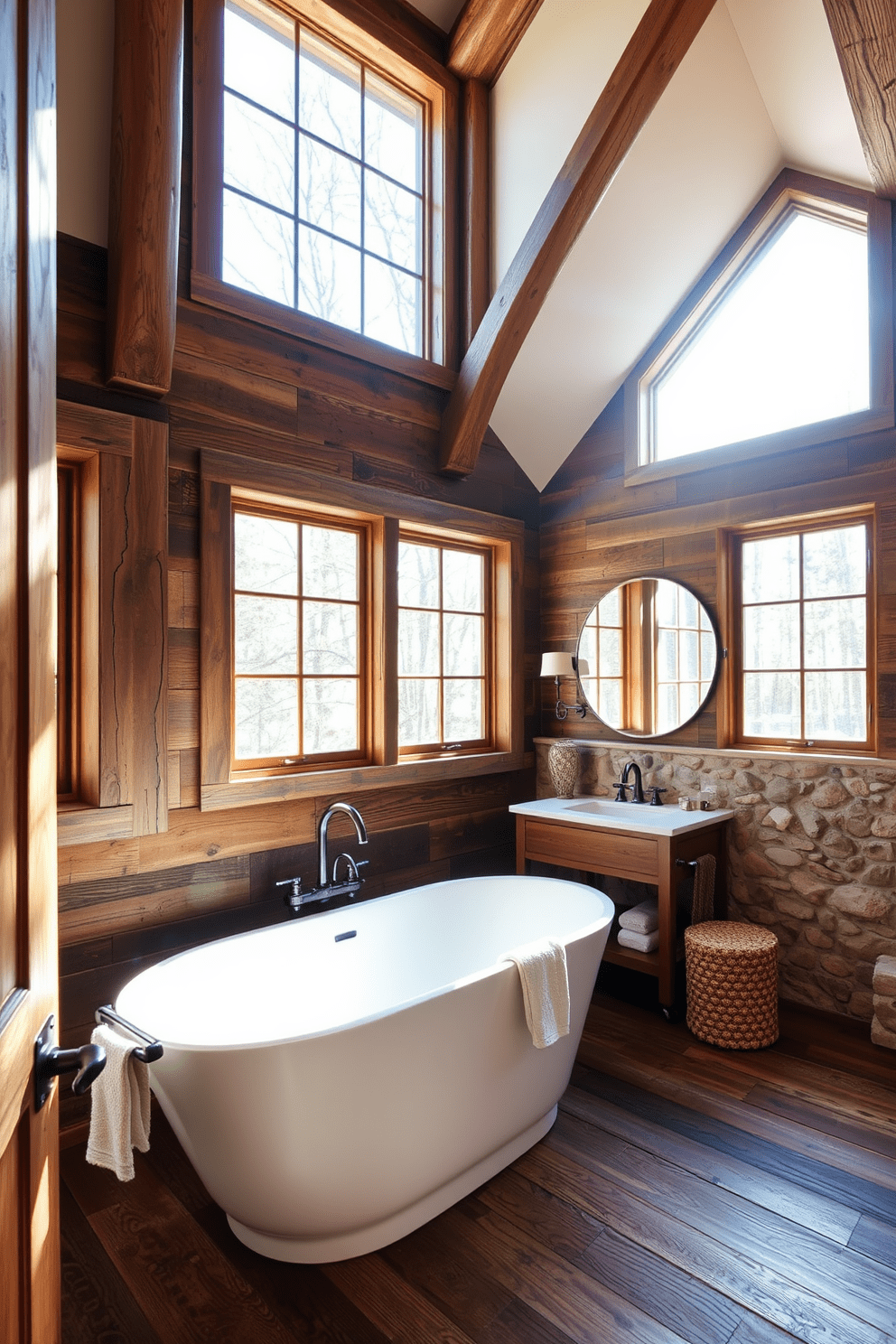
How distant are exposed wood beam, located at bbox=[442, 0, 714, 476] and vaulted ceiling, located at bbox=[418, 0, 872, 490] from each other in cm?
28

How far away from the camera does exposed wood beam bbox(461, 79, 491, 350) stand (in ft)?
11.3

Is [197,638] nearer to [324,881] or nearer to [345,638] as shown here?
[345,638]

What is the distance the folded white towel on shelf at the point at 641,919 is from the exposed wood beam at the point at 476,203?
8.63 ft

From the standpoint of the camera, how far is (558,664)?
383 centimetres

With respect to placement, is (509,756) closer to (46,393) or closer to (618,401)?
(618,401)

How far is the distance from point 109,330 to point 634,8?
2.21 meters

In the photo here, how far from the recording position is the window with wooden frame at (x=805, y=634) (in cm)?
308

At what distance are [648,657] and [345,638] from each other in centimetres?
146

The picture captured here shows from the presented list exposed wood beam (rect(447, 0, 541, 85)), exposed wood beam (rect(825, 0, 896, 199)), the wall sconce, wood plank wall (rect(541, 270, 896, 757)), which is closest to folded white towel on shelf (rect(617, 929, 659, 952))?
wood plank wall (rect(541, 270, 896, 757))

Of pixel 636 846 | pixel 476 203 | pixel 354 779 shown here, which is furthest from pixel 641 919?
pixel 476 203

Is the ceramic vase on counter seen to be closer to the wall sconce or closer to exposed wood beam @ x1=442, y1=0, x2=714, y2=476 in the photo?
the wall sconce

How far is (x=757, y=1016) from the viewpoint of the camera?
281 cm

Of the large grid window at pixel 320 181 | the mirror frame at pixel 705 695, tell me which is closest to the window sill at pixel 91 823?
the large grid window at pixel 320 181

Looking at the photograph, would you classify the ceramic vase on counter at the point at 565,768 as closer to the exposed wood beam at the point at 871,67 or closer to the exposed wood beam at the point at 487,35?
the exposed wood beam at the point at 871,67
